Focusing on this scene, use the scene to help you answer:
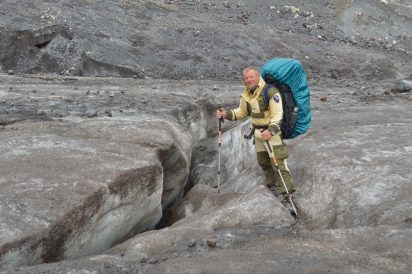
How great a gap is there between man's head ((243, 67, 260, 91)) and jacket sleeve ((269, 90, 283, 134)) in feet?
1.32

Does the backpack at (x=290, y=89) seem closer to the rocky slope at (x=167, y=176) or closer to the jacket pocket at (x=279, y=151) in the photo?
the jacket pocket at (x=279, y=151)

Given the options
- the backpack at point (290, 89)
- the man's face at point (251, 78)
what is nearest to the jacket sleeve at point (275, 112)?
the backpack at point (290, 89)

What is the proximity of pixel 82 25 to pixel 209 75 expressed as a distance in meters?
5.83

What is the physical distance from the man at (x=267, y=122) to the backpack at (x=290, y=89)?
162mm

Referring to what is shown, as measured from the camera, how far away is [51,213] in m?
6.70

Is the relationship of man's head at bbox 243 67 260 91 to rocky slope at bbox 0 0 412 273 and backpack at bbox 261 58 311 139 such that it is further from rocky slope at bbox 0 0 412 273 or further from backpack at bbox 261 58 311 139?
rocky slope at bbox 0 0 412 273

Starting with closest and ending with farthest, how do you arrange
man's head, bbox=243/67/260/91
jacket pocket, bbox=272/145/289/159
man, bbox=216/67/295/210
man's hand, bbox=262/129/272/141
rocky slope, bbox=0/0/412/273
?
1. rocky slope, bbox=0/0/412/273
2. man's hand, bbox=262/129/272/141
3. man, bbox=216/67/295/210
4. man's head, bbox=243/67/260/91
5. jacket pocket, bbox=272/145/289/159

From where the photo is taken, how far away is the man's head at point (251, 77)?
27.9 ft

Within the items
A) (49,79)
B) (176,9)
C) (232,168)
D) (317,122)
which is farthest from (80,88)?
(176,9)

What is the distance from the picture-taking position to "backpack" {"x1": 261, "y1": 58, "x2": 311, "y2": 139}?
27.7 ft

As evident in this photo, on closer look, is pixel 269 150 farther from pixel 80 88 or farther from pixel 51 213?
pixel 80 88

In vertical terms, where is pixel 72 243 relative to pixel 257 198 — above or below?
below

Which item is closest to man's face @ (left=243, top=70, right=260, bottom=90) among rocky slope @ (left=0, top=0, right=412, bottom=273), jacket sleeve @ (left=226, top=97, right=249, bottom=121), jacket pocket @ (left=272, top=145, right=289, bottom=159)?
jacket sleeve @ (left=226, top=97, right=249, bottom=121)

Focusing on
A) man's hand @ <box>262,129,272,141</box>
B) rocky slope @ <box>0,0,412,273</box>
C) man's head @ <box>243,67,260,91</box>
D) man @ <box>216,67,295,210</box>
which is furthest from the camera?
man's head @ <box>243,67,260,91</box>
